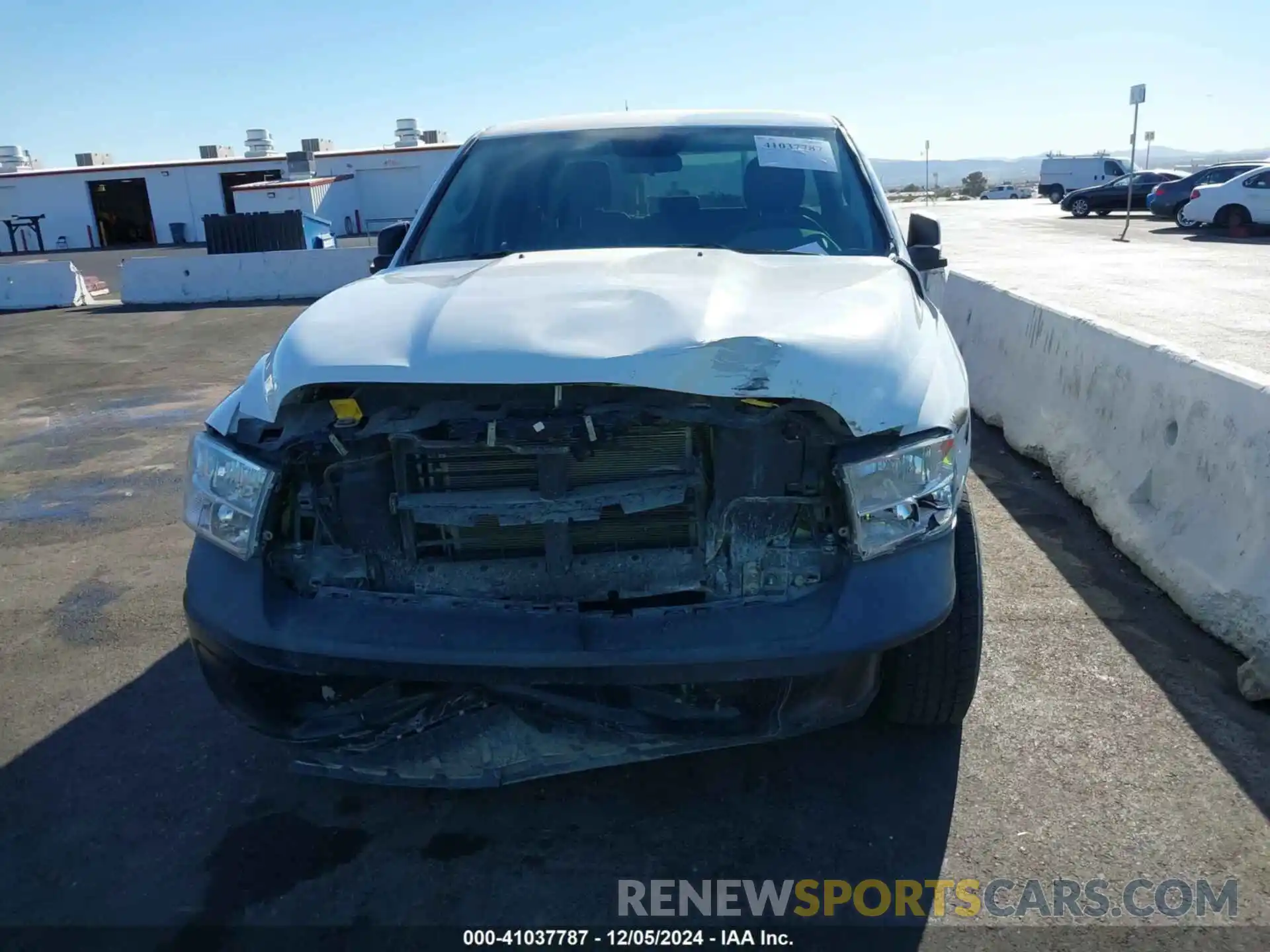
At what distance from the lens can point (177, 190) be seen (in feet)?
136

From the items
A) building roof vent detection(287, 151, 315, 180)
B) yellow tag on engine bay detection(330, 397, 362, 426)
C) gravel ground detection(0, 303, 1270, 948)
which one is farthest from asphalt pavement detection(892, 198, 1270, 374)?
building roof vent detection(287, 151, 315, 180)

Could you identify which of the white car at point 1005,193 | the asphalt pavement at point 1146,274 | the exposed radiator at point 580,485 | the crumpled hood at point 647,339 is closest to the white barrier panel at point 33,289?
the asphalt pavement at point 1146,274

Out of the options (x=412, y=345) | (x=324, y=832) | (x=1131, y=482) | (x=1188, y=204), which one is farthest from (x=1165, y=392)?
(x=1188, y=204)

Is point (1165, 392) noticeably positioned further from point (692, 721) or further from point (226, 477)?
point (226, 477)

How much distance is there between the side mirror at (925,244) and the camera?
379 centimetres

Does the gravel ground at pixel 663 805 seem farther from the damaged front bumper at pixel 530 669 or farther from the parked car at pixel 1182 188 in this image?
the parked car at pixel 1182 188

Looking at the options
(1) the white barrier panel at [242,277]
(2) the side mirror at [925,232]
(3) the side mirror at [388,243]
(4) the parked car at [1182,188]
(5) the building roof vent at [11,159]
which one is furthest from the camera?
(5) the building roof vent at [11,159]

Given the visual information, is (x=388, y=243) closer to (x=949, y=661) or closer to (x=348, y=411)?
(x=348, y=411)

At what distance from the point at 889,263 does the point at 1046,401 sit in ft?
8.90

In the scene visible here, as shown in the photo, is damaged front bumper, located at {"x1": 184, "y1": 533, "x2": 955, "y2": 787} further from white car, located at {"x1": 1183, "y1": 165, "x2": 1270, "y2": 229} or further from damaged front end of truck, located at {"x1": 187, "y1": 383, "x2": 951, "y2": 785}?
white car, located at {"x1": 1183, "y1": 165, "x2": 1270, "y2": 229}

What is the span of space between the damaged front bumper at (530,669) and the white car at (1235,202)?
2406 centimetres

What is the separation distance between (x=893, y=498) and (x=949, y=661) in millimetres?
696

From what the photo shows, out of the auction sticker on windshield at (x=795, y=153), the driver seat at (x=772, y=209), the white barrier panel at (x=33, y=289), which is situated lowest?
the white barrier panel at (x=33, y=289)

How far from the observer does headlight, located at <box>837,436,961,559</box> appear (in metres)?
2.37
